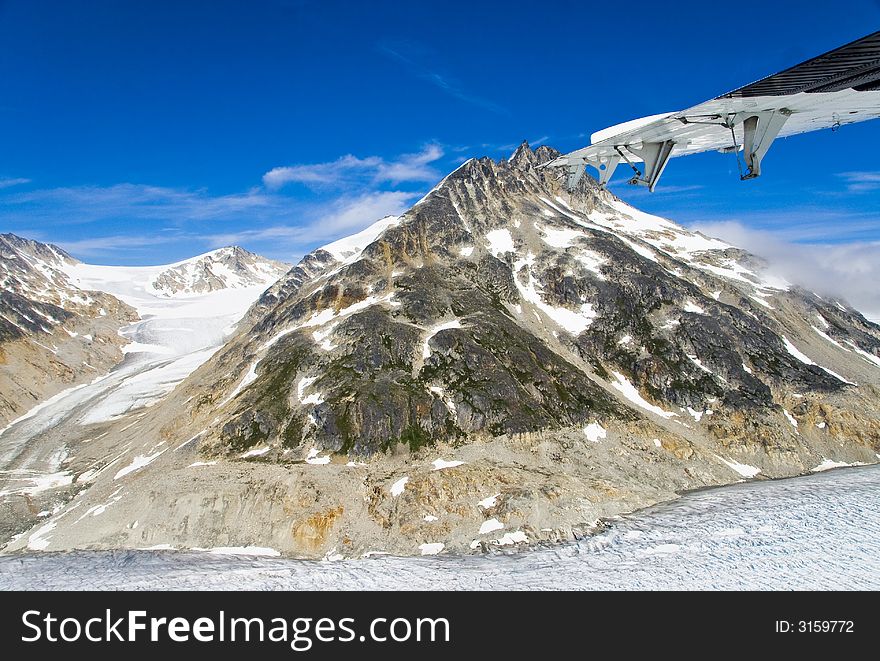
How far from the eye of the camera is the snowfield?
26098 millimetres

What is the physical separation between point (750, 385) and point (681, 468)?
31.8m

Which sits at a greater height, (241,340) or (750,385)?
(241,340)

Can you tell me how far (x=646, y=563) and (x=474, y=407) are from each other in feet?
143

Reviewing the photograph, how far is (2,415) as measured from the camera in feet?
406

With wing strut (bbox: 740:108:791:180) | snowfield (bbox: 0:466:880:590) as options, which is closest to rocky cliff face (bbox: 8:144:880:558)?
snowfield (bbox: 0:466:880:590)

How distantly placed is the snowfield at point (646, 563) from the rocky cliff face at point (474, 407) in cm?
803

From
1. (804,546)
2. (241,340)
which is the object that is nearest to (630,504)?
(804,546)

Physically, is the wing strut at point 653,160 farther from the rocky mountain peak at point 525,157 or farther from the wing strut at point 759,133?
the rocky mountain peak at point 525,157

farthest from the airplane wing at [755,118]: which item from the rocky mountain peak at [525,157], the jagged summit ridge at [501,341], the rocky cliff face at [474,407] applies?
the rocky mountain peak at [525,157]

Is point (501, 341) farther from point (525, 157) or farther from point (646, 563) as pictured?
point (525, 157)

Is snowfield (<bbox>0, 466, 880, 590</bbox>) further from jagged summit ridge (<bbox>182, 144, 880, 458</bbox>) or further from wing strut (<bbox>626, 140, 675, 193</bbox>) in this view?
jagged summit ridge (<bbox>182, 144, 880, 458</bbox>)
